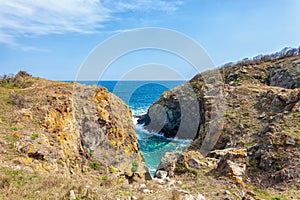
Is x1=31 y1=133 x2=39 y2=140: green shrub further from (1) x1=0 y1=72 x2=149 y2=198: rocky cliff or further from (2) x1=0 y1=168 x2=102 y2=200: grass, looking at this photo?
(2) x1=0 y1=168 x2=102 y2=200: grass

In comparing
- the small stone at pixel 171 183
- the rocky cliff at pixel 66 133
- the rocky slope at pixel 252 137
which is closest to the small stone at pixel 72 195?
the rocky cliff at pixel 66 133

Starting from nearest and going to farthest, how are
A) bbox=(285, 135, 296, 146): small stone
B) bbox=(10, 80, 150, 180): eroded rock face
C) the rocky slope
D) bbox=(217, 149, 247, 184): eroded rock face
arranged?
bbox=(217, 149, 247, 184): eroded rock face < the rocky slope < bbox=(10, 80, 150, 180): eroded rock face < bbox=(285, 135, 296, 146): small stone

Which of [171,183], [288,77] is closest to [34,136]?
[171,183]

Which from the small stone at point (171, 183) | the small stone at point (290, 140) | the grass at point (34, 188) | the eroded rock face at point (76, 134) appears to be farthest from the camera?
the small stone at point (290, 140)

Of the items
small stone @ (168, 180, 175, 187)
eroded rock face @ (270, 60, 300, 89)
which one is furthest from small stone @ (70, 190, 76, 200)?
eroded rock face @ (270, 60, 300, 89)

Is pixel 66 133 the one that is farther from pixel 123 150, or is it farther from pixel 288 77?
pixel 288 77

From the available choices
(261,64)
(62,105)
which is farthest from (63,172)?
(261,64)

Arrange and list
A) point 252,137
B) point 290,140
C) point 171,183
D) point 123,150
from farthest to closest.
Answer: point 123,150 < point 252,137 < point 290,140 < point 171,183

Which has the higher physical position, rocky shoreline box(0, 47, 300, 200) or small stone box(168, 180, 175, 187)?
rocky shoreline box(0, 47, 300, 200)

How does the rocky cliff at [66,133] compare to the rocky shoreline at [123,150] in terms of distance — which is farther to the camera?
the rocky cliff at [66,133]

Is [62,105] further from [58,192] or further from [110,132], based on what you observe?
[58,192]

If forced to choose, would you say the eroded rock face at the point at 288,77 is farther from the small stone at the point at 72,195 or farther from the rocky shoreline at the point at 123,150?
the small stone at the point at 72,195

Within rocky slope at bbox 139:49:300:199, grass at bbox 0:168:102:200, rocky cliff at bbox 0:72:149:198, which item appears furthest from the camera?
rocky slope at bbox 139:49:300:199

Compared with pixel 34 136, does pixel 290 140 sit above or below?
below
